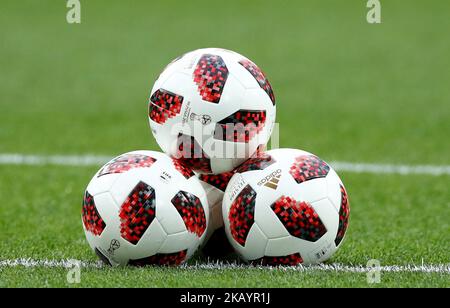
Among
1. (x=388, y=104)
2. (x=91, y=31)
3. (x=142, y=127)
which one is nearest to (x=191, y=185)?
(x=142, y=127)

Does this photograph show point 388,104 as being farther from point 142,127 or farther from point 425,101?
point 142,127

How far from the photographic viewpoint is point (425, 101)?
1441 centimetres

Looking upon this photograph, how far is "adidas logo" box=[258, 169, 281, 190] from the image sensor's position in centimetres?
594

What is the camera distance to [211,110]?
19.5 ft

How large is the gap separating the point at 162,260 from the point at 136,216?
355mm

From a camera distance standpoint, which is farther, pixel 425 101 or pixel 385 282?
pixel 425 101

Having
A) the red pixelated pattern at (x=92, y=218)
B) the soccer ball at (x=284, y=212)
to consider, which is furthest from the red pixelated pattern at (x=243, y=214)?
the red pixelated pattern at (x=92, y=218)

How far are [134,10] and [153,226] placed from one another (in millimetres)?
17265

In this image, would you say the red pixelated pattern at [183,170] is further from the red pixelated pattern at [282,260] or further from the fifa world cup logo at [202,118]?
the red pixelated pattern at [282,260]

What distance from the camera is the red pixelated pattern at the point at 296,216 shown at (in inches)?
231

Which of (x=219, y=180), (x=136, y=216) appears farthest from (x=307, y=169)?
(x=136, y=216)

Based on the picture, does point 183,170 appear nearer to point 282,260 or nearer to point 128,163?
point 128,163

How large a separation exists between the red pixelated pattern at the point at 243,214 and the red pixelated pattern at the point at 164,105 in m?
0.70
